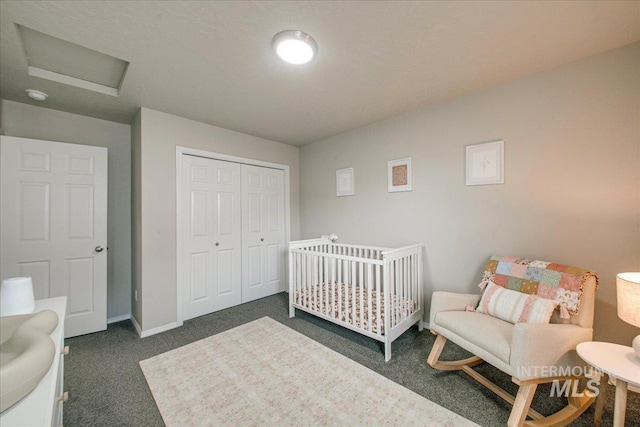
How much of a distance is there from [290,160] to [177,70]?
2166mm

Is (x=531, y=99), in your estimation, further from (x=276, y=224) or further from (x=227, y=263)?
(x=227, y=263)

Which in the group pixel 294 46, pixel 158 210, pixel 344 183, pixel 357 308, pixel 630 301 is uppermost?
pixel 294 46

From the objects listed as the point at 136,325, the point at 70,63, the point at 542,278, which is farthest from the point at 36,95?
the point at 542,278

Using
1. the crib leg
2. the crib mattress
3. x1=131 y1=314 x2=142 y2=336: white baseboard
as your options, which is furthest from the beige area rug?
x1=131 y1=314 x2=142 y2=336: white baseboard

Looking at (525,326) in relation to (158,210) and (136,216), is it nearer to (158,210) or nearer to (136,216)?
(158,210)

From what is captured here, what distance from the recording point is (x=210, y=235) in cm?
307

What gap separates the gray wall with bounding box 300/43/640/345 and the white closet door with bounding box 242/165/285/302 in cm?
A: 150

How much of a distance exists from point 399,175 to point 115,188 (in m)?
3.28

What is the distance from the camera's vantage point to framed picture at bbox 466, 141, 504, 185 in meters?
2.13

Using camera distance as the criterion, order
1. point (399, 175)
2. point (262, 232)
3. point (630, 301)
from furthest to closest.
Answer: point (262, 232) < point (399, 175) < point (630, 301)

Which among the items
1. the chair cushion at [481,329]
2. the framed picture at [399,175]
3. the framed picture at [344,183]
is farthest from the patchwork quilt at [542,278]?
the framed picture at [344,183]

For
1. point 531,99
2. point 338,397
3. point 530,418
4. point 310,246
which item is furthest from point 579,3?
point 310,246

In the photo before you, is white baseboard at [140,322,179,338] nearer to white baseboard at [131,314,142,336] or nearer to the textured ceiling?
white baseboard at [131,314,142,336]

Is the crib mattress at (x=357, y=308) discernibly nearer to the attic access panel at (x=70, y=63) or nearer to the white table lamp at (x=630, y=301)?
the white table lamp at (x=630, y=301)
